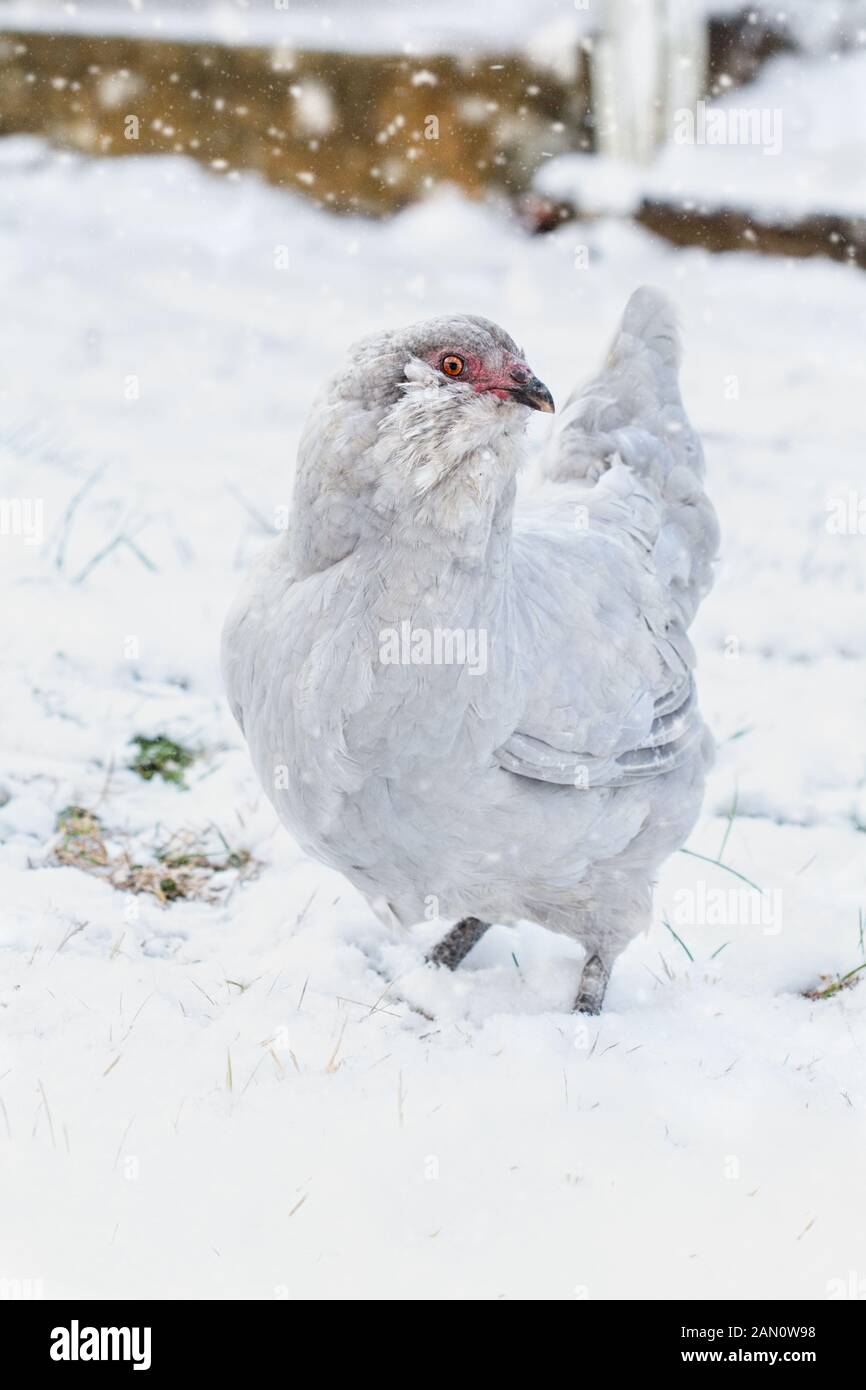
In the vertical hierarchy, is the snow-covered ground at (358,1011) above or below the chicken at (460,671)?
below

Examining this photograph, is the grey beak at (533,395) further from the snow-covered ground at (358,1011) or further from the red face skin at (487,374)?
the snow-covered ground at (358,1011)

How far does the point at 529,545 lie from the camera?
2.59 m

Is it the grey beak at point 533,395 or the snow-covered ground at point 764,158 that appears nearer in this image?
the grey beak at point 533,395

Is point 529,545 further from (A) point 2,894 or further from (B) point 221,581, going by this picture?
(B) point 221,581

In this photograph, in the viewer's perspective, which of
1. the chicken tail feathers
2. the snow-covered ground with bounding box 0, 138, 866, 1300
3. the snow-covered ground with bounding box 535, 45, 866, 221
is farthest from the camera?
the snow-covered ground with bounding box 535, 45, 866, 221

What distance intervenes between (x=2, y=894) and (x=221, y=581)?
1948 mm

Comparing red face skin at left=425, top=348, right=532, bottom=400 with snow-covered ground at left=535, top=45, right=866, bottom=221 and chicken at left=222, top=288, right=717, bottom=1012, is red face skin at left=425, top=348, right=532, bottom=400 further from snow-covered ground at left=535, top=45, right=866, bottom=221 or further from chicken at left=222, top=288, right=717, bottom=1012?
snow-covered ground at left=535, top=45, right=866, bottom=221

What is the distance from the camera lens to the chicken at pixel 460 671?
2.06 metres

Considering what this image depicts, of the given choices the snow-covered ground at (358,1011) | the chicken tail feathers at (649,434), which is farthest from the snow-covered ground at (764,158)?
the chicken tail feathers at (649,434)

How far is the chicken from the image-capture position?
2.06m

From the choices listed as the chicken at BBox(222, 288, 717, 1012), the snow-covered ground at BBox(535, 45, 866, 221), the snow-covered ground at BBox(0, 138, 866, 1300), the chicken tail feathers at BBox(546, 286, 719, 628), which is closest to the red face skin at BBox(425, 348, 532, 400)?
the chicken at BBox(222, 288, 717, 1012)

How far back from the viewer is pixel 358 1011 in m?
2.58

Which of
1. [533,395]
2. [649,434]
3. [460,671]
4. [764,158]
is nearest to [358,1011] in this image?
[460,671]

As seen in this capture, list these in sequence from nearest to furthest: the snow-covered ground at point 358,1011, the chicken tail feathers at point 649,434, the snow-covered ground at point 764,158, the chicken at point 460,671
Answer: the snow-covered ground at point 358,1011 < the chicken at point 460,671 < the chicken tail feathers at point 649,434 < the snow-covered ground at point 764,158
